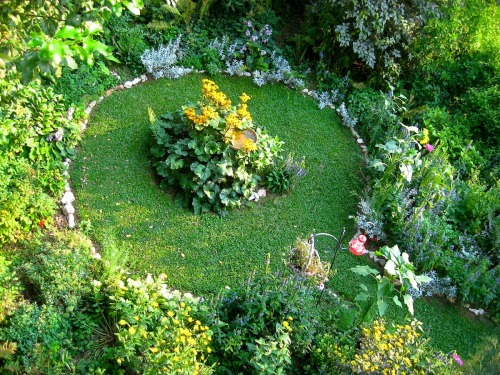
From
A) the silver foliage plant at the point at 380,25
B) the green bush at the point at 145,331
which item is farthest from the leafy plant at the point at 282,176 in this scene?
the silver foliage plant at the point at 380,25

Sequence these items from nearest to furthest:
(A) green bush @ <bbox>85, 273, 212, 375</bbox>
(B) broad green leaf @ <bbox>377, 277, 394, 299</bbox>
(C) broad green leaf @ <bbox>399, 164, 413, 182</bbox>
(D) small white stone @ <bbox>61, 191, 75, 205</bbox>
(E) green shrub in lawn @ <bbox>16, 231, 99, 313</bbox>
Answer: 1. (A) green bush @ <bbox>85, 273, 212, 375</bbox>
2. (B) broad green leaf @ <bbox>377, 277, 394, 299</bbox>
3. (E) green shrub in lawn @ <bbox>16, 231, 99, 313</bbox>
4. (D) small white stone @ <bbox>61, 191, 75, 205</bbox>
5. (C) broad green leaf @ <bbox>399, 164, 413, 182</bbox>

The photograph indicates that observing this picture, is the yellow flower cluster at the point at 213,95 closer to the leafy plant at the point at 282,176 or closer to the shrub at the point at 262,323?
the leafy plant at the point at 282,176

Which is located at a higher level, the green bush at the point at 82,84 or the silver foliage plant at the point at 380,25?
the silver foliage plant at the point at 380,25

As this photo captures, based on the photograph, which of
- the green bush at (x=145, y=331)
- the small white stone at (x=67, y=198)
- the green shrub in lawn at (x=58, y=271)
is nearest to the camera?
the green bush at (x=145, y=331)

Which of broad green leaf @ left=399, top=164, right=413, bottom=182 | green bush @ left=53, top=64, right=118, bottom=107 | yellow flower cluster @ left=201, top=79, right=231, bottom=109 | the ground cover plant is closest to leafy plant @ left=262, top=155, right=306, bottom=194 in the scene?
the ground cover plant

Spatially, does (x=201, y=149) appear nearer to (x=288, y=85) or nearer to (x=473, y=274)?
(x=288, y=85)

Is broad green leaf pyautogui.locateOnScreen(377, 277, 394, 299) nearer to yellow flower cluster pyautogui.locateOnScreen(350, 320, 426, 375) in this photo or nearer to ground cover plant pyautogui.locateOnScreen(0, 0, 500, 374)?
ground cover plant pyautogui.locateOnScreen(0, 0, 500, 374)

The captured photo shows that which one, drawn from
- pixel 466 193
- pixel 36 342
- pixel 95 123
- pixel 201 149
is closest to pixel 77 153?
pixel 95 123

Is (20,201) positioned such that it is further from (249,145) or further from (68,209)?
(249,145)
